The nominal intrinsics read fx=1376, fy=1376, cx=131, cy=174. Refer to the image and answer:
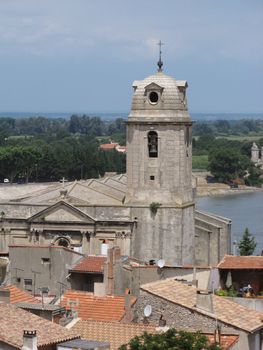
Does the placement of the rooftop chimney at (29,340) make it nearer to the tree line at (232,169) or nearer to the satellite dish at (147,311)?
the satellite dish at (147,311)

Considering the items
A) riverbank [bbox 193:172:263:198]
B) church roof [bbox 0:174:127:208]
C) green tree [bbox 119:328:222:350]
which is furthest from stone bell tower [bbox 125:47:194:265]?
riverbank [bbox 193:172:263:198]

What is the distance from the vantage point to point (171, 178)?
34188mm

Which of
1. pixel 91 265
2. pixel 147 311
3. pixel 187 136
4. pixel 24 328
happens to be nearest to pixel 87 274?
pixel 91 265

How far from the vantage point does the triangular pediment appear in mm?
33969

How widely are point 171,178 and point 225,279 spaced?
13342 mm

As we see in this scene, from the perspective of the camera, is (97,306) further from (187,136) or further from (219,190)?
(219,190)

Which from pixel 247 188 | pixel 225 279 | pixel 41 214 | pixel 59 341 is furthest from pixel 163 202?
pixel 247 188

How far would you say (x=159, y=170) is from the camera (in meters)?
34.2

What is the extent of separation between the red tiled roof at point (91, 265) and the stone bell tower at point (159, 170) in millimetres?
9343

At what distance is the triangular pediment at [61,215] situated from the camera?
33969 millimetres

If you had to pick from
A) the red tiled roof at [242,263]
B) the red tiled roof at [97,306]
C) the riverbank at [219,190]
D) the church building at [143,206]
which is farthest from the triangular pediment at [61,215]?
the riverbank at [219,190]

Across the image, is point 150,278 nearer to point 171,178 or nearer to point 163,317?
point 163,317

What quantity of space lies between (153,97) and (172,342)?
19408mm

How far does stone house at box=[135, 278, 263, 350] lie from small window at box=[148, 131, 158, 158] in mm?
15469
